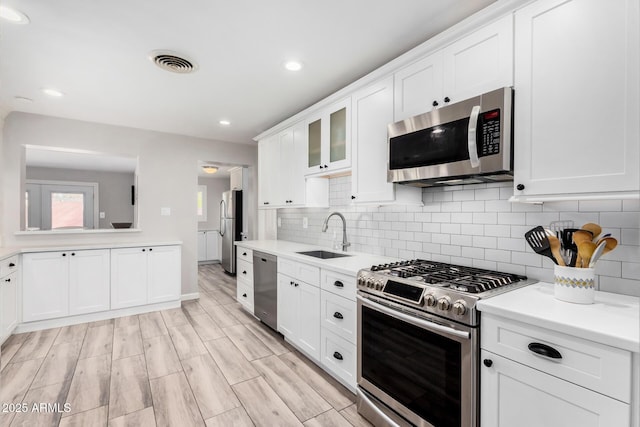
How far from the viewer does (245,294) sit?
3.77m

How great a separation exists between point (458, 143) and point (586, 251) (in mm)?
763

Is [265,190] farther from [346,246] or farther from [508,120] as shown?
[508,120]

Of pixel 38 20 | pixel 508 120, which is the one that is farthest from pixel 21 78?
pixel 508 120

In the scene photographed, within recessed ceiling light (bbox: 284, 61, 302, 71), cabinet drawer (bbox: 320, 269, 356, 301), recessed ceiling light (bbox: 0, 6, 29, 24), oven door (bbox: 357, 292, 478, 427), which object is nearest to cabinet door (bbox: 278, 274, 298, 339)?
cabinet drawer (bbox: 320, 269, 356, 301)

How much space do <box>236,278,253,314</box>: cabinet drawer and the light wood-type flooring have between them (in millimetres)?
277

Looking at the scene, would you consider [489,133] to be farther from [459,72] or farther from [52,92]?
[52,92]

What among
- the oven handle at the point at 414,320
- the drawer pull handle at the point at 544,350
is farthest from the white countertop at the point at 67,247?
the drawer pull handle at the point at 544,350

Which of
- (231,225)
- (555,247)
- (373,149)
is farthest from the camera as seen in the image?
(231,225)

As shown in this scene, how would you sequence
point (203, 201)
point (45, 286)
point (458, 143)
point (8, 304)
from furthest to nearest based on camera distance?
point (203, 201) → point (45, 286) → point (8, 304) → point (458, 143)

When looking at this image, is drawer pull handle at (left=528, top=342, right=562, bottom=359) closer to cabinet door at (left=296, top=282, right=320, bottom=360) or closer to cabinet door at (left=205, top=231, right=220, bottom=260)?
cabinet door at (left=296, top=282, right=320, bottom=360)

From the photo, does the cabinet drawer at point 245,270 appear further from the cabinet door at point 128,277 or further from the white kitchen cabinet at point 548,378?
the white kitchen cabinet at point 548,378

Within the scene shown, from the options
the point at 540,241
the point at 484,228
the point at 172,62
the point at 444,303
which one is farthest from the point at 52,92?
the point at 540,241

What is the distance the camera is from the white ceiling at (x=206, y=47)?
1717 millimetres

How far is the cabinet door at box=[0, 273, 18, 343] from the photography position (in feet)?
9.10
